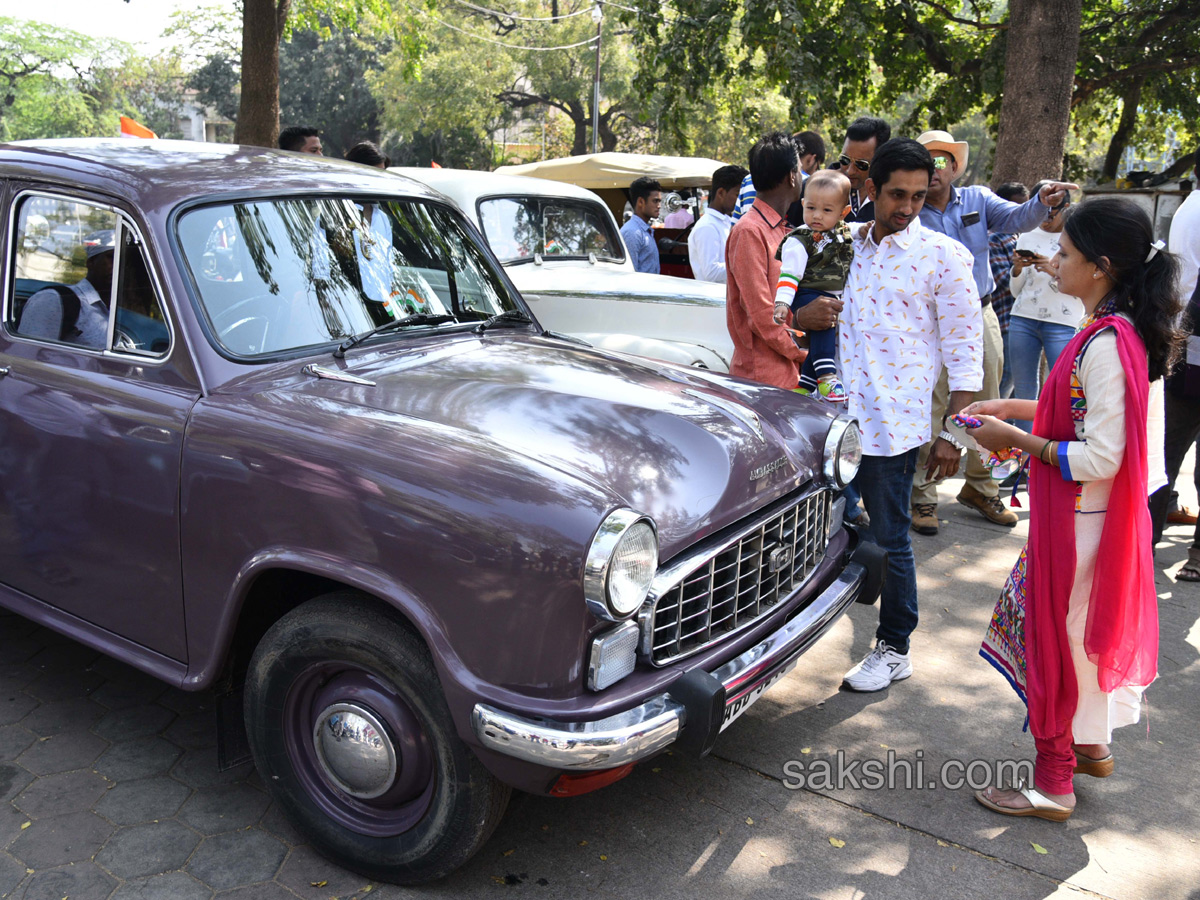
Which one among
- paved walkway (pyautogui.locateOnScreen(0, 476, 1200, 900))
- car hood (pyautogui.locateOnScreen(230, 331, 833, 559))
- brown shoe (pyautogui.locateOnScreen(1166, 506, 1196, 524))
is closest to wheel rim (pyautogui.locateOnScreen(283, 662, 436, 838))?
paved walkway (pyautogui.locateOnScreen(0, 476, 1200, 900))

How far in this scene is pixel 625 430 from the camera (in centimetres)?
290

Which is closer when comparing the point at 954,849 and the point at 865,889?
the point at 865,889

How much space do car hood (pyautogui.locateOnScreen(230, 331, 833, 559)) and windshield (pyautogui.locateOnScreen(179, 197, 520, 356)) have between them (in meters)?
A: 0.17

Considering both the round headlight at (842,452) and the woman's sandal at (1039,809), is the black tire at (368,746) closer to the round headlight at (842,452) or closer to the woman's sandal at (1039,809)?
the round headlight at (842,452)

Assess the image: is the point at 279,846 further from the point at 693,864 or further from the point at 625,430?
the point at 625,430

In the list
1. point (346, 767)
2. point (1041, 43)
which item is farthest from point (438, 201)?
point (1041, 43)

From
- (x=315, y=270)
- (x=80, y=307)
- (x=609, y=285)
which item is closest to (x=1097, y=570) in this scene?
(x=315, y=270)

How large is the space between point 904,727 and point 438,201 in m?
2.76

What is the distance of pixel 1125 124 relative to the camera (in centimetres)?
1969

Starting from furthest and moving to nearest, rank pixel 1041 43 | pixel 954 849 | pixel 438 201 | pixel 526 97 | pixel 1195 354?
1. pixel 526 97
2. pixel 1041 43
3. pixel 1195 354
4. pixel 438 201
5. pixel 954 849

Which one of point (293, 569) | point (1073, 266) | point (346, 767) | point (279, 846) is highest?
point (1073, 266)

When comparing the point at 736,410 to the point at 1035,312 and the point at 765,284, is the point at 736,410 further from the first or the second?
the point at 1035,312

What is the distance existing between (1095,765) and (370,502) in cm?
256

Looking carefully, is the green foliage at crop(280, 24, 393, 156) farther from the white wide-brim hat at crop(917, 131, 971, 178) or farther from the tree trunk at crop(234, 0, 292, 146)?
the white wide-brim hat at crop(917, 131, 971, 178)
